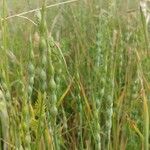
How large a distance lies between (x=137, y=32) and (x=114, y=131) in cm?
34

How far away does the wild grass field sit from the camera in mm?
697

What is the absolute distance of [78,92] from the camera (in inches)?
37.9

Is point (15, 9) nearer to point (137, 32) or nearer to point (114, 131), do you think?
point (137, 32)

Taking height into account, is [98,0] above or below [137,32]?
above

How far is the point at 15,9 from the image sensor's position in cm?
227

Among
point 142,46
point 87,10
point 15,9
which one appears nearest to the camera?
point 142,46

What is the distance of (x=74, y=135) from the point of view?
1.14m

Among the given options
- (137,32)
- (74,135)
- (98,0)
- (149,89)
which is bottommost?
(74,135)

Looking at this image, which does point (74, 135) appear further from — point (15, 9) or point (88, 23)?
point (15, 9)

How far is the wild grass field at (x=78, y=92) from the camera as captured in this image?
2.29ft

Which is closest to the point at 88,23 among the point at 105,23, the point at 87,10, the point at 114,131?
the point at 87,10

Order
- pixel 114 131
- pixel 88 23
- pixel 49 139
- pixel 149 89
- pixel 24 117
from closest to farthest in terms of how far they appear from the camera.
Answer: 1. pixel 24 117
2. pixel 49 139
3. pixel 149 89
4. pixel 114 131
5. pixel 88 23

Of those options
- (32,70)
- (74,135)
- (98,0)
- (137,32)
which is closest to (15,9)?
(98,0)

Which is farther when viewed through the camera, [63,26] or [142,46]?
[63,26]
